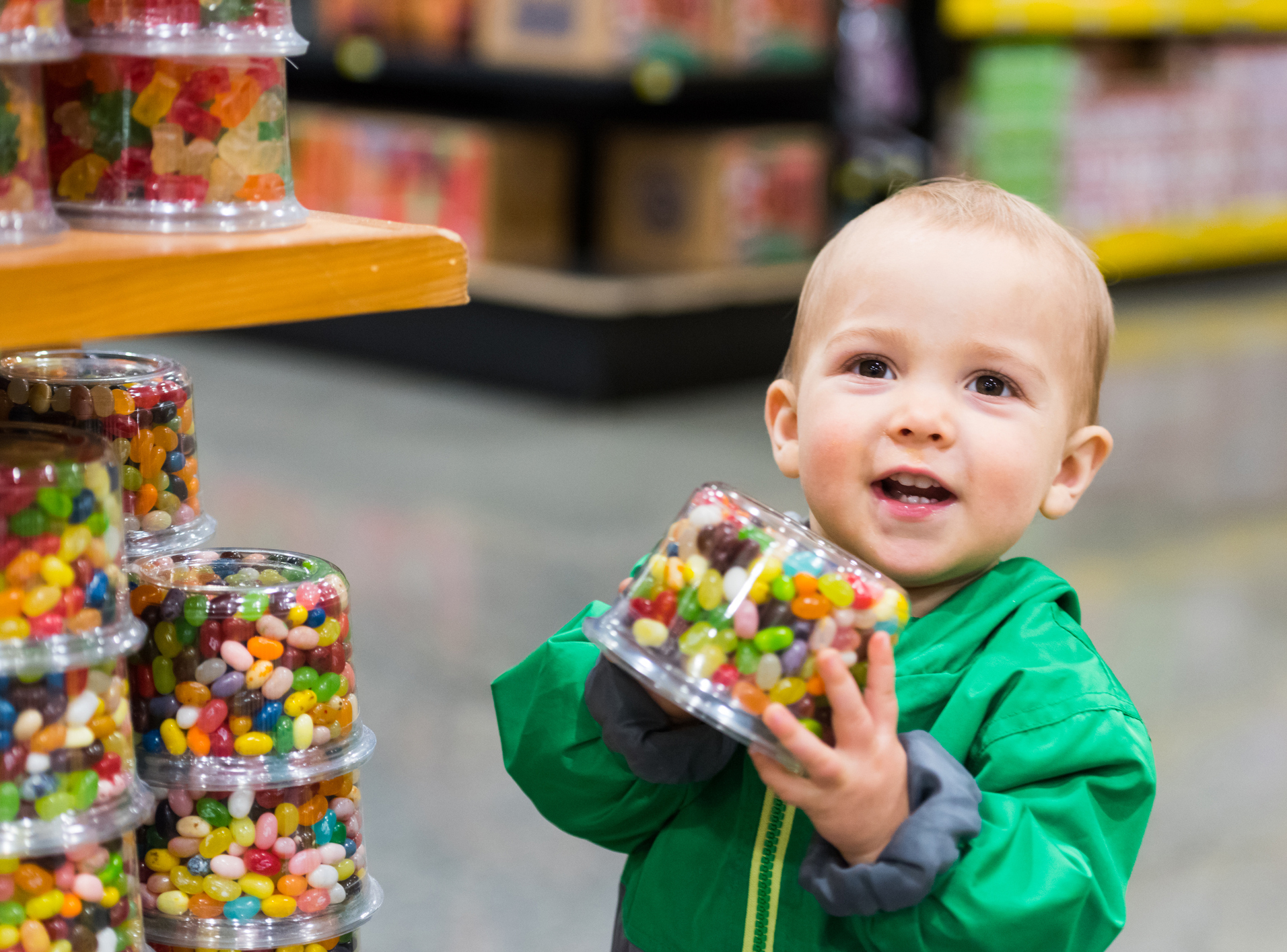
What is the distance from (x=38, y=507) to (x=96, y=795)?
0.56ft

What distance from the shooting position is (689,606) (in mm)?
939

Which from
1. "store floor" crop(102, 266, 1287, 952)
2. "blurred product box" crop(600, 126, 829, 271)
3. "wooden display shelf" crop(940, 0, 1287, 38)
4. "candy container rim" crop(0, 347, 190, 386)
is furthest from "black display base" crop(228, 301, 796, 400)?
"candy container rim" crop(0, 347, 190, 386)

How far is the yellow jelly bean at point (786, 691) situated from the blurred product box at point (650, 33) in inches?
156

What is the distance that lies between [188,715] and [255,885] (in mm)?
126

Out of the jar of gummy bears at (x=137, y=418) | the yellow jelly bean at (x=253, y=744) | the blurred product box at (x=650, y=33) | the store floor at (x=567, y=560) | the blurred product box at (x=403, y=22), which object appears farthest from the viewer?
the blurred product box at (x=403, y=22)

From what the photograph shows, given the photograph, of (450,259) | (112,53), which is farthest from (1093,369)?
(112,53)

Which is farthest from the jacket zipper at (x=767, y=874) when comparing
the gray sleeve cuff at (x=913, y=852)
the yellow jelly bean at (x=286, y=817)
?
the yellow jelly bean at (x=286, y=817)

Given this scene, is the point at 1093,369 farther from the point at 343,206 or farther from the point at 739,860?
the point at 343,206

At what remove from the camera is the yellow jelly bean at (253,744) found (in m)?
1.07

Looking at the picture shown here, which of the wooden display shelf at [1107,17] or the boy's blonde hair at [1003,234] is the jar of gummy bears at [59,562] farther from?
the wooden display shelf at [1107,17]

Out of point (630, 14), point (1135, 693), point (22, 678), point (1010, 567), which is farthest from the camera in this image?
point (630, 14)

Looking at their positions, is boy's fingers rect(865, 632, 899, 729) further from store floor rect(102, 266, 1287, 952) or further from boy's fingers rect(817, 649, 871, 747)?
store floor rect(102, 266, 1287, 952)

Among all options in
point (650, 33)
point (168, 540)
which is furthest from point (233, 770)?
point (650, 33)

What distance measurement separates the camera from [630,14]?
4.63 m
